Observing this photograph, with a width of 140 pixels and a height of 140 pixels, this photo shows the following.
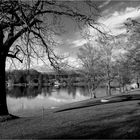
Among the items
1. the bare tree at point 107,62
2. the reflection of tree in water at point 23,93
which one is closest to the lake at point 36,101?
the reflection of tree in water at point 23,93

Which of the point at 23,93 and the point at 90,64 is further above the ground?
the point at 90,64

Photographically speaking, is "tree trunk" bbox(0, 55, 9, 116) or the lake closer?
"tree trunk" bbox(0, 55, 9, 116)

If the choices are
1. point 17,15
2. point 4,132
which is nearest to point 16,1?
point 17,15

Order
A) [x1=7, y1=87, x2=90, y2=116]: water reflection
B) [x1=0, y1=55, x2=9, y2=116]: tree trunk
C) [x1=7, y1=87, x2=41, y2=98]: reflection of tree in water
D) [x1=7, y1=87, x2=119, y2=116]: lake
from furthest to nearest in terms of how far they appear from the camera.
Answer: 1. [x1=7, y1=87, x2=41, y2=98]: reflection of tree in water
2. [x1=7, y1=87, x2=90, y2=116]: water reflection
3. [x1=7, y1=87, x2=119, y2=116]: lake
4. [x1=0, y1=55, x2=9, y2=116]: tree trunk

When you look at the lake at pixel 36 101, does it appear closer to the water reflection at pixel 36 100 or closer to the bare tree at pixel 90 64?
the water reflection at pixel 36 100

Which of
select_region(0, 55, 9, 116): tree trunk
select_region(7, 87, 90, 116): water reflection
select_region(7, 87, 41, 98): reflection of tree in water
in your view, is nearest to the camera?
select_region(0, 55, 9, 116): tree trunk

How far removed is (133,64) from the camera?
2241 centimetres

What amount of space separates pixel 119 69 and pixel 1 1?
1122 inches

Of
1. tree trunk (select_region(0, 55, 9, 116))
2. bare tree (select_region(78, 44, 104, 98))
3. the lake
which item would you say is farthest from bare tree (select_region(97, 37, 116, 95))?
tree trunk (select_region(0, 55, 9, 116))

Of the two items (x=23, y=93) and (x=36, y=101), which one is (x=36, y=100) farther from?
(x=23, y=93)

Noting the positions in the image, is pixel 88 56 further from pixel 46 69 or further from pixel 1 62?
pixel 1 62

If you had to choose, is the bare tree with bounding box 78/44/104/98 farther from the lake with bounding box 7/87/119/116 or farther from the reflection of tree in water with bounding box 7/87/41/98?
the reflection of tree in water with bounding box 7/87/41/98

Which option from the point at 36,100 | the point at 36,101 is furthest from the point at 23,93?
the point at 36,101

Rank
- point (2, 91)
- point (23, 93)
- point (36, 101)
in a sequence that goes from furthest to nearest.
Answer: point (23, 93) < point (36, 101) < point (2, 91)
